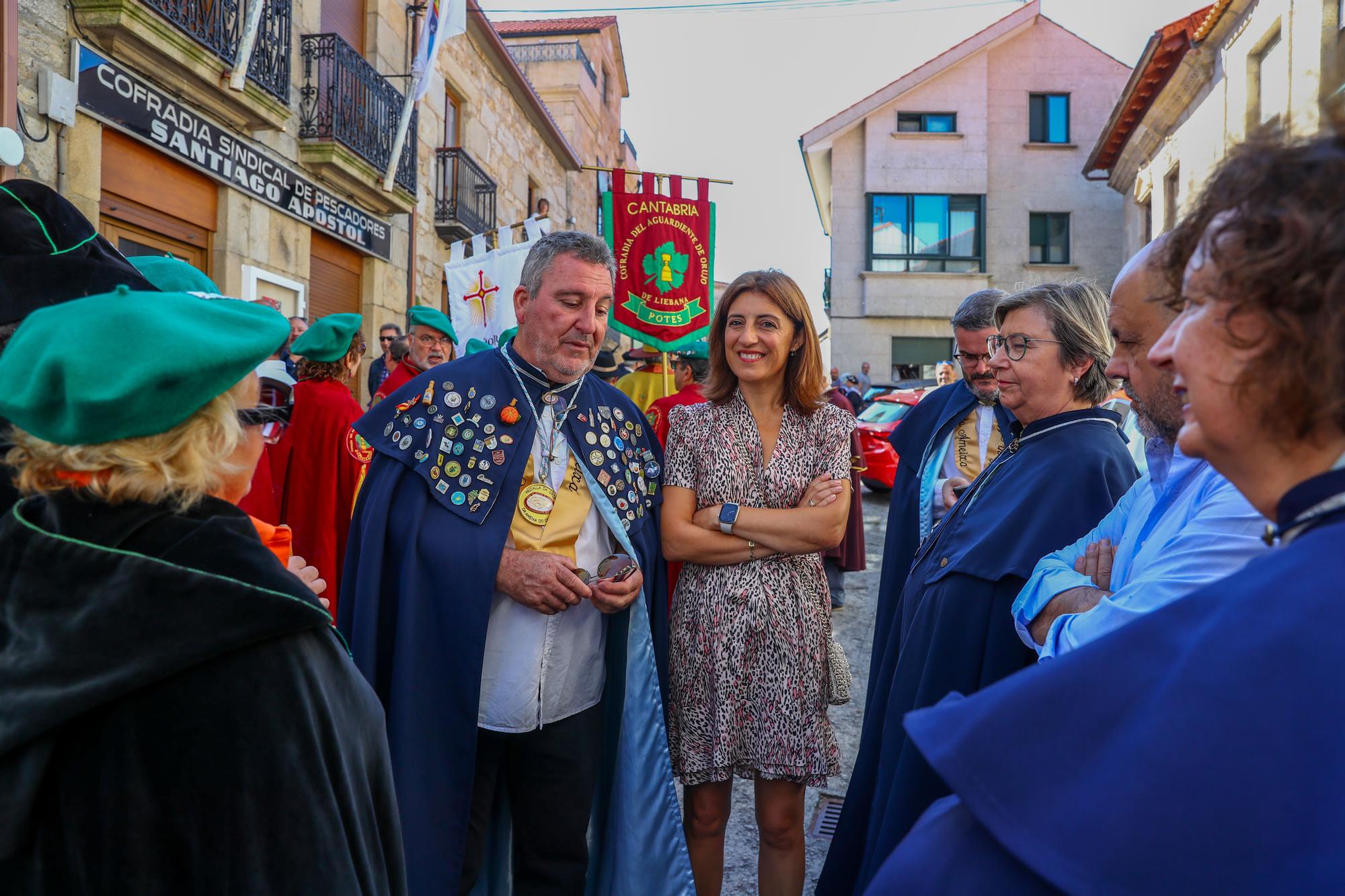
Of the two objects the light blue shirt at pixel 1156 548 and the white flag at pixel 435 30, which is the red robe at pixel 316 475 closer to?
→ the light blue shirt at pixel 1156 548

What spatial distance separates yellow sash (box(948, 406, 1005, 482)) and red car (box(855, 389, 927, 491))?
23.2ft

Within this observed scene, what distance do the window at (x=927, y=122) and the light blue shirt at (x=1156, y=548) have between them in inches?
935

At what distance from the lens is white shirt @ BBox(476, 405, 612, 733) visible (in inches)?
104

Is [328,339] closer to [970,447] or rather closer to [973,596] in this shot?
[970,447]

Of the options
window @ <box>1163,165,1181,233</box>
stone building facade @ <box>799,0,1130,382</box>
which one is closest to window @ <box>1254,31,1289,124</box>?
window @ <box>1163,165,1181,233</box>

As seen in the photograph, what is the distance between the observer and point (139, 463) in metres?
1.33

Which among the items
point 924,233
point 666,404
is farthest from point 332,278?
point 924,233

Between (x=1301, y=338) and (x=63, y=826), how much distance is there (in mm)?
1595

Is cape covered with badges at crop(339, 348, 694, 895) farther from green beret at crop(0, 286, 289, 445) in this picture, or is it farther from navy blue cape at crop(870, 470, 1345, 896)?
navy blue cape at crop(870, 470, 1345, 896)

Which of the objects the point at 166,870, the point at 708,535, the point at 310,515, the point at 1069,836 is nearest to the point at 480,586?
the point at 708,535

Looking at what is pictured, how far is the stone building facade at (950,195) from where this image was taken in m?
23.4

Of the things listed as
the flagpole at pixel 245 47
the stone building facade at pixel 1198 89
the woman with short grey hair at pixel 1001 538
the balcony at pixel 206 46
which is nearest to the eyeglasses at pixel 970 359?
the woman with short grey hair at pixel 1001 538

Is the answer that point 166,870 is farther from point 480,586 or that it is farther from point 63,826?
point 480,586

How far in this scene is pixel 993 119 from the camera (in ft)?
78.5
